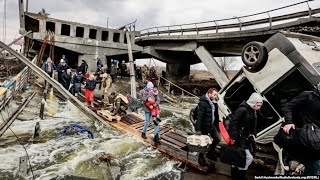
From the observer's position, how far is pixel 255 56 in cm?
638

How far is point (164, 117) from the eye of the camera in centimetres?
1365

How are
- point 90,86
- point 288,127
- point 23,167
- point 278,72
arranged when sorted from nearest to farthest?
point 288,127
point 23,167
point 278,72
point 90,86

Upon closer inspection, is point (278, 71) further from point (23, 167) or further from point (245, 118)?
point (23, 167)

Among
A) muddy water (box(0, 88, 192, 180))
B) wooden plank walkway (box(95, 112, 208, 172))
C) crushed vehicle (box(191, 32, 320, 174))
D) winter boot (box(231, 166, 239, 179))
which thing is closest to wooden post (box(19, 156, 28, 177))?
muddy water (box(0, 88, 192, 180))

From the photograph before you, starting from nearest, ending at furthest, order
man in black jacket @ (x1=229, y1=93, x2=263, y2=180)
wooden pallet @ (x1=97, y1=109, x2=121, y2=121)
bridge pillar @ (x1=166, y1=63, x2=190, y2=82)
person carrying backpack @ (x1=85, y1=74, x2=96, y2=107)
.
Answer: man in black jacket @ (x1=229, y1=93, x2=263, y2=180) < wooden pallet @ (x1=97, y1=109, x2=121, y2=121) < person carrying backpack @ (x1=85, y1=74, x2=96, y2=107) < bridge pillar @ (x1=166, y1=63, x2=190, y2=82)

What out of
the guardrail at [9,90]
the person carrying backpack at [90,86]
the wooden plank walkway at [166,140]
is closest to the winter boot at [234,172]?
the wooden plank walkway at [166,140]

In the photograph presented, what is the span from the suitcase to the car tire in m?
2.18

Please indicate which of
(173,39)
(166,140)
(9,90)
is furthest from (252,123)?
(173,39)

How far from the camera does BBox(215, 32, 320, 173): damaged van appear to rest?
5508 mm

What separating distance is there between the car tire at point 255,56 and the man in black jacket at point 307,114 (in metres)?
2.33

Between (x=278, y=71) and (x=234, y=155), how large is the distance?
2124 millimetres

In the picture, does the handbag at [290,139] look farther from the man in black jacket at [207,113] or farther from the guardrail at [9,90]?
the guardrail at [9,90]

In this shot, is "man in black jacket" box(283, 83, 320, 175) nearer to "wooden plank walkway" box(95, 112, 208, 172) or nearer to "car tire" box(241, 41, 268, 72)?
"car tire" box(241, 41, 268, 72)

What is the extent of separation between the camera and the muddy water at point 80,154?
19.6ft
